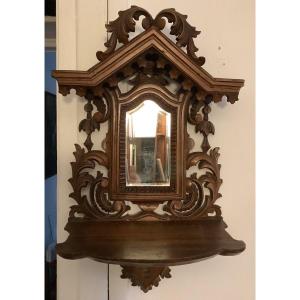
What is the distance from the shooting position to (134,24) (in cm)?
60

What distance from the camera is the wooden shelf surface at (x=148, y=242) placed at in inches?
20.1

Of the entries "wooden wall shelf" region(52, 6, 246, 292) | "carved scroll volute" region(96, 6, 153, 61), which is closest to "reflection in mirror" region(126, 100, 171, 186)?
"wooden wall shelf" region(52, 6, 246, 292)

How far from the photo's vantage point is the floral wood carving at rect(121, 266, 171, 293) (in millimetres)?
636

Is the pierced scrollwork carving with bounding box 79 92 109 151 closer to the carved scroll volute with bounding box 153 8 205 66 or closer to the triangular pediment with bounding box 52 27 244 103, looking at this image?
the triangular pediment with bounding box 52 27 244 103

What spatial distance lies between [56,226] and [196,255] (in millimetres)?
334

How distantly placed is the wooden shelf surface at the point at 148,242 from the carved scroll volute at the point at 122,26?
35 centimetres

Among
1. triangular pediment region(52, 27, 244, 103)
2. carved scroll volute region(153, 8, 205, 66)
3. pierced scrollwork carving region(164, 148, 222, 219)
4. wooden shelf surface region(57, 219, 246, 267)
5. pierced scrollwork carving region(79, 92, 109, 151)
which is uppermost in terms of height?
Result: carved scroll volute region(153, 8, 205, 66)

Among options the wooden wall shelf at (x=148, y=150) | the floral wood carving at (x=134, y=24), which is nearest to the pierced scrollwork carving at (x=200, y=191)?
the wooden wall shelf at (x=148, y=150)

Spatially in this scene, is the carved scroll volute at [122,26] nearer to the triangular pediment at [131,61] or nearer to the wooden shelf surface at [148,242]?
the triangular pediment at [131,61]

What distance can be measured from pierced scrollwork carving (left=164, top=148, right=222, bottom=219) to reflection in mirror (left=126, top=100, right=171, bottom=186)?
0.06m

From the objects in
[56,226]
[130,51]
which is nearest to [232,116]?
[130,51]
